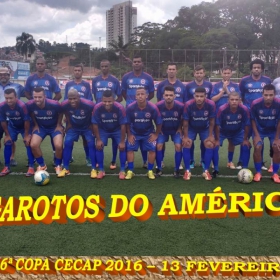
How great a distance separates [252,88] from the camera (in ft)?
18.4

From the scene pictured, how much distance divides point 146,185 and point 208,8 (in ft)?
155

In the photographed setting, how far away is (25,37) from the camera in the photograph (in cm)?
5894

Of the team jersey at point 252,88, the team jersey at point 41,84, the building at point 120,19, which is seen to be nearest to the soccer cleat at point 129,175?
the team jersey at point 41,84

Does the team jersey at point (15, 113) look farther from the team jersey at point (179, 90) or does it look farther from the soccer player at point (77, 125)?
the team jersey at point (179, 90)

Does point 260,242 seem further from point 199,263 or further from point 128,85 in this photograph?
point 128,85

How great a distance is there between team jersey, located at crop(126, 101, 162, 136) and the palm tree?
5992cm

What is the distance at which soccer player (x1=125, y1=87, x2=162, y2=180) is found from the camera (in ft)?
16.7

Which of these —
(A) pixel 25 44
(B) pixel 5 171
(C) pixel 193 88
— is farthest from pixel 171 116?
(A) pixel 25 44

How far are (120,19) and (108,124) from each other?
79.5 metres

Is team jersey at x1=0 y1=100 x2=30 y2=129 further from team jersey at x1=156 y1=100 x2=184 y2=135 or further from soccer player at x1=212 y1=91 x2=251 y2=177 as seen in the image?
soccer player at x1=212 y1=91 x2=251 y2=177

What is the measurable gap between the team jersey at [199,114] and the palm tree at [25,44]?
60251mm

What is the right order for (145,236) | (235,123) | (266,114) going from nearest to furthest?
(145,236) → (266,114) → (235,123)

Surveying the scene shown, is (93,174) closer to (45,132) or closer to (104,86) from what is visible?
(45,132)

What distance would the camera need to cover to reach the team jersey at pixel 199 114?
16.6 feet
